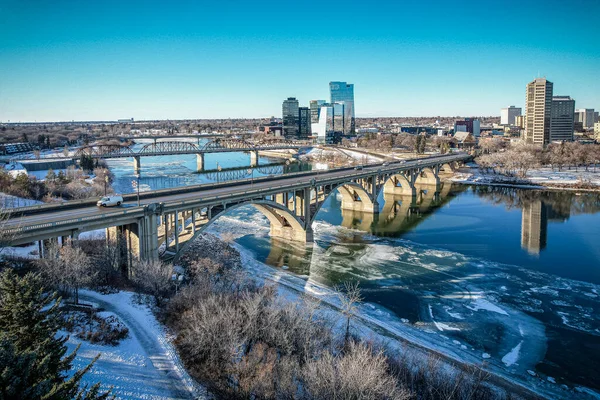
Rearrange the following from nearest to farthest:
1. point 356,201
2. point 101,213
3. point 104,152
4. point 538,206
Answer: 1. point 101,213
2. point 356,201
3. point 538,206
4. point 104,152

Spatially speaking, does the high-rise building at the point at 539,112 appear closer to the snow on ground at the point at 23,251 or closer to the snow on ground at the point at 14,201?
→ the snow on ground at the point at 14,201

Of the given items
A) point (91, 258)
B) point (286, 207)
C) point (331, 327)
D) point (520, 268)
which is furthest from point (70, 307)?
point (520, 268)

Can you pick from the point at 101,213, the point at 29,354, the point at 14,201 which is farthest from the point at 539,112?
the point at 29,354

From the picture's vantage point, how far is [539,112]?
149375 millimetres

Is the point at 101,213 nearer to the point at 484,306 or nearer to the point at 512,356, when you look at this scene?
the point at 512,356

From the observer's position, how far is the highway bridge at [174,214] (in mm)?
24766

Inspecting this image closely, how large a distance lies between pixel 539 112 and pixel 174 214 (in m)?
149

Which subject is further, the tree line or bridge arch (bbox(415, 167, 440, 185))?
Result: the tree line

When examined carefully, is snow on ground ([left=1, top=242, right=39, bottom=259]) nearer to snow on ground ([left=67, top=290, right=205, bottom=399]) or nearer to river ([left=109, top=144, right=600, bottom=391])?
snow on ground ([left=67, top=290, right=205, bottom=399])

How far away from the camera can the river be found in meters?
24.1

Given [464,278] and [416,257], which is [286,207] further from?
[464,278]

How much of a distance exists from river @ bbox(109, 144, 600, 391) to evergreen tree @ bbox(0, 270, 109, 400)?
18.1 metres

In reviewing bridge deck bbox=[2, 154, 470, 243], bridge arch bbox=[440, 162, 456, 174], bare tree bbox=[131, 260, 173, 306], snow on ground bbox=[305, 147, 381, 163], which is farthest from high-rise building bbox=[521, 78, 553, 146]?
bare tree bbox=[131, 260, 173, 306]

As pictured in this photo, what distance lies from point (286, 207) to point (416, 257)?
40.5 feet
